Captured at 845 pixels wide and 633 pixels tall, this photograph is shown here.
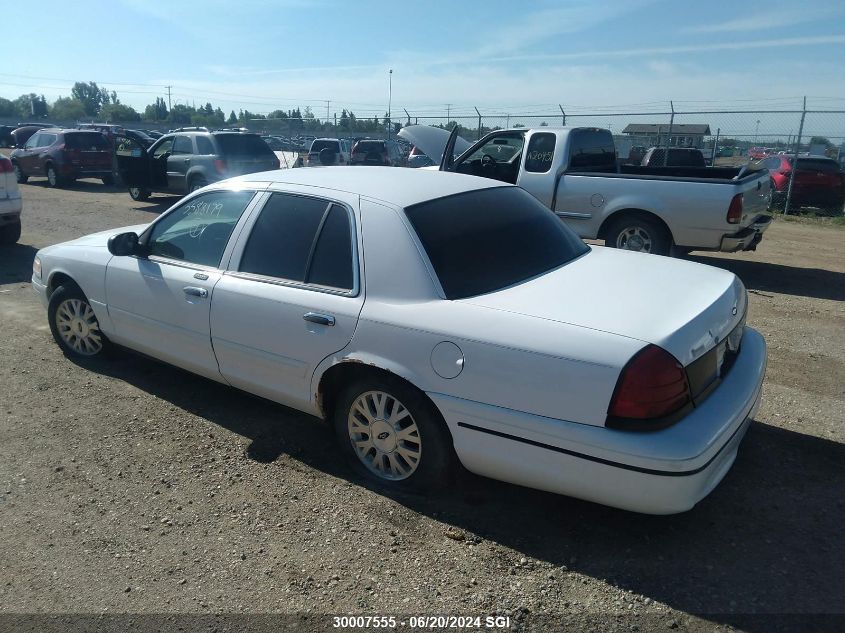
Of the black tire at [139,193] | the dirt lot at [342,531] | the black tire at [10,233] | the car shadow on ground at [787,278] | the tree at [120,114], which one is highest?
the tree at [120,114]

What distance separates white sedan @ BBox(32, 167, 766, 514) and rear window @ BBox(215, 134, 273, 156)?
1088 centimetres

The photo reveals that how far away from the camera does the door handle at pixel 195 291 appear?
160 inches

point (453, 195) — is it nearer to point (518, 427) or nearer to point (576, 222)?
point (518, 427)

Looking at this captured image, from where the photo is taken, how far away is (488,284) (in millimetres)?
3381

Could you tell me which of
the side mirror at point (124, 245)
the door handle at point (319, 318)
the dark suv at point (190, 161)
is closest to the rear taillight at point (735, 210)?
the door handle at point (319, 318)

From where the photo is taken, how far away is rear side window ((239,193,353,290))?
11.8 ft

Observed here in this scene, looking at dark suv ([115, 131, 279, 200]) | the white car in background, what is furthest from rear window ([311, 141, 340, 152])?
the white car in background

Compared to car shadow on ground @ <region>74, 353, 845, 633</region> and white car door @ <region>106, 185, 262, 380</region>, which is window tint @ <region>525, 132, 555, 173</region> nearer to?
car shadow on ground @ <region>74, 353, 845, 633</region>

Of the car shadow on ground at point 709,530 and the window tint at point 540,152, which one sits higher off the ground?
the window tint at point 540,152

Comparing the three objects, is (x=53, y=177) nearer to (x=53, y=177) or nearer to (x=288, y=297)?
(x=53, y=177)

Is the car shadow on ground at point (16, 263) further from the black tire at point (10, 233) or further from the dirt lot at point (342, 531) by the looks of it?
the dirt lot at point (342, 531)

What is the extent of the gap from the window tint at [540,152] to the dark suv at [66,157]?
1539 cm

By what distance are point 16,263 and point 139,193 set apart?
7.48 m

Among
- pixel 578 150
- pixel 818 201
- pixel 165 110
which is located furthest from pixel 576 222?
pixel 165 110
